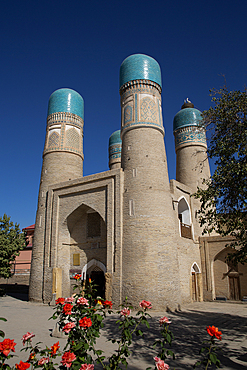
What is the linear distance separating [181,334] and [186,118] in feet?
46.8

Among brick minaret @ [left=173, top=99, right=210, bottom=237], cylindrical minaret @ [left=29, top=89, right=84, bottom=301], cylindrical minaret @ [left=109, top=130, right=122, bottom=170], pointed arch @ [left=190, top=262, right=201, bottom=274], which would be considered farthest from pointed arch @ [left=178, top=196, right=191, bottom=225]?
cylindrical minaret @ [left=109, top=130, right=122, bottom=170]

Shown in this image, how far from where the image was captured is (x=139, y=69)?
47.1ft

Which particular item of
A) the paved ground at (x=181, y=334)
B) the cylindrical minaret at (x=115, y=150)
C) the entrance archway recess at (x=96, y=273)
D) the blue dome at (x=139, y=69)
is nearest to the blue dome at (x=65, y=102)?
the blue dome at (x=139, y=69)

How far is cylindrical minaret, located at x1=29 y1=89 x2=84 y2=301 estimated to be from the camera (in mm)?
15625

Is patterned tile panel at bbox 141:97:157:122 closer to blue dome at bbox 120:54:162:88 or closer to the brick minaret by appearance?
blue dome at bbox 120:54:162:88

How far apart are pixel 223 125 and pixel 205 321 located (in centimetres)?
602

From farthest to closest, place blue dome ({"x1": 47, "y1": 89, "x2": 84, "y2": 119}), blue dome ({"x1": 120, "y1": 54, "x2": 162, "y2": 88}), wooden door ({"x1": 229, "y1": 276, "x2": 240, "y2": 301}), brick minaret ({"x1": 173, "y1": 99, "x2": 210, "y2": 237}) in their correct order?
1. brick minaret ({"x1": 173, "y1": 99, "x2": 210, "y2": 237})
2. blue dome ({"x1": 47, "y1": 89, "x2": 84, "y2": 119})
3. blue dome ({"x1": 120, "y1": 54, "x2": 162, "y2": 88})
4. wooden door ({"x1": 229, "y1": 276, "x2": 240, "y2": 301})

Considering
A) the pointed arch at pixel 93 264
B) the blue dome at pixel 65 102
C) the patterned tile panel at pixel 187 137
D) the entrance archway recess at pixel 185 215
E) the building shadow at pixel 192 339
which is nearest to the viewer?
the building shadow at pixel 192 339

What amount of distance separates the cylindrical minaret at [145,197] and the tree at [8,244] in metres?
7.78

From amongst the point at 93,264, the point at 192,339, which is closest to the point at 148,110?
the point at 93,264

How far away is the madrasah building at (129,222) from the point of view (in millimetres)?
11602

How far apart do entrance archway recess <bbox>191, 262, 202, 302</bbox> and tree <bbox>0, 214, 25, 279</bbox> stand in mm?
9635

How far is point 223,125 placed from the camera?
274 inches

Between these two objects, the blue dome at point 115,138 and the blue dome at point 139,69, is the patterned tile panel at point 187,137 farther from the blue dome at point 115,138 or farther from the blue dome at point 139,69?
the blue dome at point 115,138
